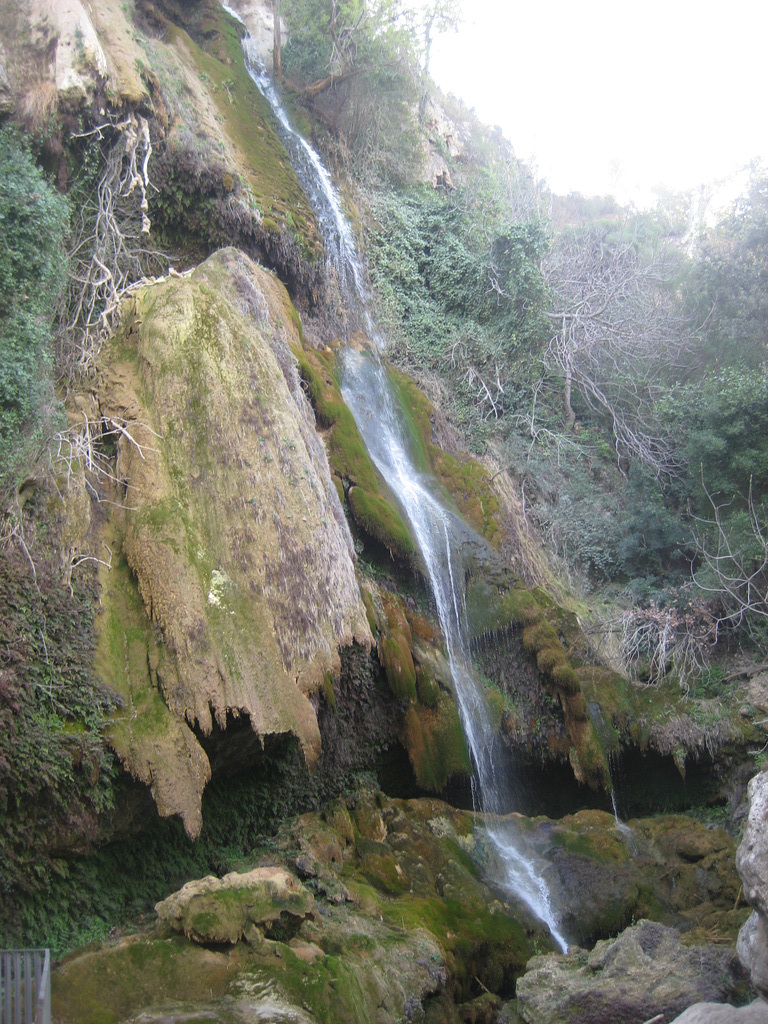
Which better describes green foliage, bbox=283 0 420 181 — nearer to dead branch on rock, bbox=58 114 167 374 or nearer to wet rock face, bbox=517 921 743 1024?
dead branch on rock, bbox=58 114 167 374

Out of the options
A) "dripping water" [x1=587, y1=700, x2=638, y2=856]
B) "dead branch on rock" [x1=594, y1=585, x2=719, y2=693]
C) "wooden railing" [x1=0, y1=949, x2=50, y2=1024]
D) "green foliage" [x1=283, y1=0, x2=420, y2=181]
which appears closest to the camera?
"wooden railing" [x1=0, y1=949, x2=50, y2=1024]

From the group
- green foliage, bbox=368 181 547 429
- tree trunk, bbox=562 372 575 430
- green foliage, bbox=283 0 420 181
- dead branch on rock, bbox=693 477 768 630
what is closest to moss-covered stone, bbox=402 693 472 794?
→ dead branch on rock, bbox=693 477 768 630

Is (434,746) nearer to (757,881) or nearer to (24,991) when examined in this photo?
(757,881)

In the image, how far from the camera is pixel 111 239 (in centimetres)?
988

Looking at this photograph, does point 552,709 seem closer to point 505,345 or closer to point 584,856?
point 584,856

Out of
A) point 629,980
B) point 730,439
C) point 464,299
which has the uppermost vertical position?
point 464,299

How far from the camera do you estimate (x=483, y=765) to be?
975 cm

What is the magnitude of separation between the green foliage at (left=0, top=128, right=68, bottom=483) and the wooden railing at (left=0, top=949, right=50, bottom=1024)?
4.12 meters

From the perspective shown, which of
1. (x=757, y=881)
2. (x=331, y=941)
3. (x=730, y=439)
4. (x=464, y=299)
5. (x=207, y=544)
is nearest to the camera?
(x=757, y=881)

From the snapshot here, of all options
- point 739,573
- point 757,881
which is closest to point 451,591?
point 739,573

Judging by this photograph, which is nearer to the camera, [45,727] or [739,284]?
[45,727]

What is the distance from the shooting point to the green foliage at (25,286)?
691cm

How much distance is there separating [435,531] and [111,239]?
627cm

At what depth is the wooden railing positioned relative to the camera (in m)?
4.38
